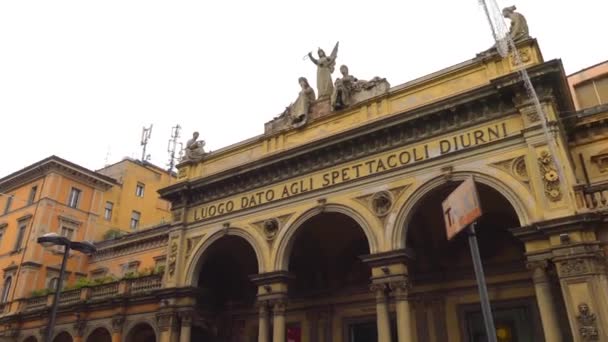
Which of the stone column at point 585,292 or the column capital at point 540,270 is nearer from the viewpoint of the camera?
the stone column at point 585,292

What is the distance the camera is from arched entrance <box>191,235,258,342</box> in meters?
19.5

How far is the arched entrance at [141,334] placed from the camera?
20.6 m

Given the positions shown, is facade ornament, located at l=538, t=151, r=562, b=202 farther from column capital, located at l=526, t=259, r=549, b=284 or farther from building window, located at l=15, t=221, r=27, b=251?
building window, located at l=15, t=221, r=27, b=251

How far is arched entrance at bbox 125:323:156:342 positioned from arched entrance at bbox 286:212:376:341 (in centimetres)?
696

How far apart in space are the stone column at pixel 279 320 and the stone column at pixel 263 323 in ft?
0.92

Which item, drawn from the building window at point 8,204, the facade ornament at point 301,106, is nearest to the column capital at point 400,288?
the facade ornament at point 301,106

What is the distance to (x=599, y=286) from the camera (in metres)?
10.5

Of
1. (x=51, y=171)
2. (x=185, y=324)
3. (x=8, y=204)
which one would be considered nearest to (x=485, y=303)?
(x=185, y=324)

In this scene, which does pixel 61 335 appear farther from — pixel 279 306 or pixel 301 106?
pixel 301 106

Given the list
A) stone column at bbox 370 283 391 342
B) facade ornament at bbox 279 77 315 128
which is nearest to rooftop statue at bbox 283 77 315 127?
facade ornament at bbox 279 77 315 128

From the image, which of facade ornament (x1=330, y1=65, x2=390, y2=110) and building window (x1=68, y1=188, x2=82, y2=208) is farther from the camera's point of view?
building window (x1=68, y1=188, x2=82, y2=208)

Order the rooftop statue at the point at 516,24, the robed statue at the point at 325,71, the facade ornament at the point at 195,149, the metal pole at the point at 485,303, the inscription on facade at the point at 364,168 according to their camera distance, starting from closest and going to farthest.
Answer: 1. the metal pole at the point at 485,303
2. the inscription on facade at the point at 364,168
3. the rooftop statue at the point at 516,24
4. the robed statue at the point at 325,71
5. the facade ornament at the point at 195,149

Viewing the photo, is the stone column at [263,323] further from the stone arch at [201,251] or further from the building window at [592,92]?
the building window at [592,92]

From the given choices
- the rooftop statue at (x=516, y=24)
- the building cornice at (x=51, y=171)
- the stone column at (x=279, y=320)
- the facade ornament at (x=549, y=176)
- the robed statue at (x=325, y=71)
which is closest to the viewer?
the facade ornament at (x=549, y=176)
